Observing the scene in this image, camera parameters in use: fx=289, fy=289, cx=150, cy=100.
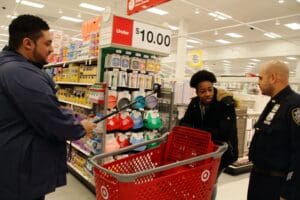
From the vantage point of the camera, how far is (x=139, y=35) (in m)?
3.96

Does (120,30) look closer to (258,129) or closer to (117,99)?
(117,99)

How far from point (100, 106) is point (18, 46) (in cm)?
229

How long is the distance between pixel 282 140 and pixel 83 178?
342cm

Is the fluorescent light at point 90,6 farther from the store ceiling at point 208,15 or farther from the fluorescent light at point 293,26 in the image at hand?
the fluorescent light at point 293,26

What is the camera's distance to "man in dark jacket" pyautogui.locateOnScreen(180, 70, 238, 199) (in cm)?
224

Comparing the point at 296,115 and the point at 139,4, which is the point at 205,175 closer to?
the point at 296,115

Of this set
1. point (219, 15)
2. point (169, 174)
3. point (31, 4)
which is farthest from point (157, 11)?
point (169, 174)

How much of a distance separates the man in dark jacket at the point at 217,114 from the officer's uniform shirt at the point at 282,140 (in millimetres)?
187

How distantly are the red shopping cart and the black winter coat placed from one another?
0.96ft

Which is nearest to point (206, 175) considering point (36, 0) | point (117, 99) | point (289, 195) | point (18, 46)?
point (289, 195)

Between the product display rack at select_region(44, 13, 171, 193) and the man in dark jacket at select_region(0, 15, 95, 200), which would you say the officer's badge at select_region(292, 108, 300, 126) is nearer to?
the man in dark jacket at select_region(0, 15, 95, 200)

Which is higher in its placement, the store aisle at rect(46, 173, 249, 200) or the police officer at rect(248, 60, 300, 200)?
the police officer at rect(248, 60, 300, 200)

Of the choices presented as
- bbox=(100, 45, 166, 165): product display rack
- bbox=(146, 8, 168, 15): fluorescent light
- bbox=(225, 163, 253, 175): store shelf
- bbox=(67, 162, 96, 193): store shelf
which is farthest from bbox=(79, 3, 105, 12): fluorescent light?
bbox=(225, 163, 253, 175): store shelf

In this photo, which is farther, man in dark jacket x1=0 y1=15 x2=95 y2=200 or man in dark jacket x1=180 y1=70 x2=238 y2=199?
man in dark jacket x1=180 y1=70 x2=238 y2=199
